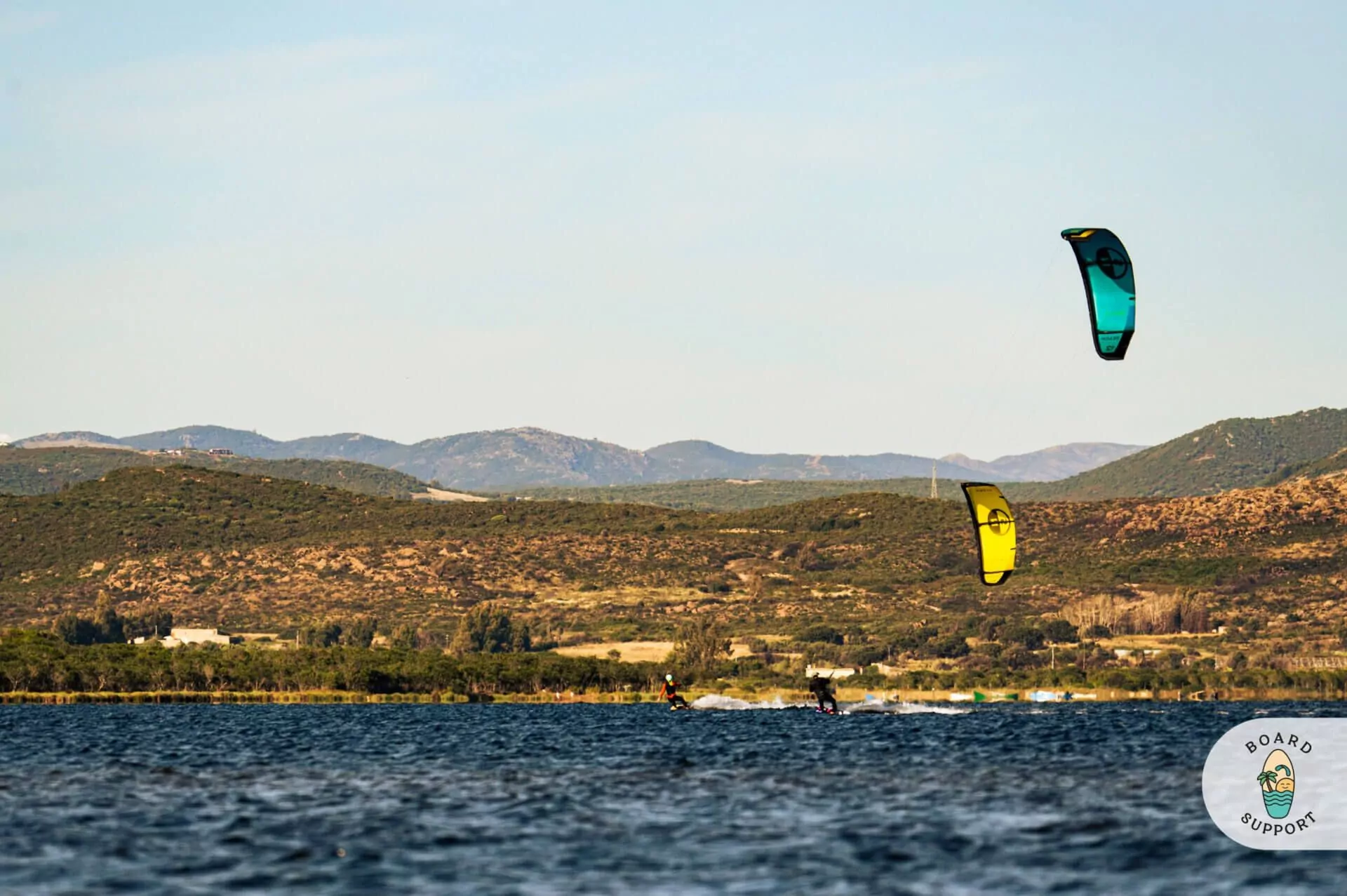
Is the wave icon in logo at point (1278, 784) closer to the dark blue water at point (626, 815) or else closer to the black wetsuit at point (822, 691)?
the dark blue water at point (626, 815)

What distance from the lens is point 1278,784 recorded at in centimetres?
5700

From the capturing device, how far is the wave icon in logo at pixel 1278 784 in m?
51.5

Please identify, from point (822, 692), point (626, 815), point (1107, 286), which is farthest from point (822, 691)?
point (626, 815)

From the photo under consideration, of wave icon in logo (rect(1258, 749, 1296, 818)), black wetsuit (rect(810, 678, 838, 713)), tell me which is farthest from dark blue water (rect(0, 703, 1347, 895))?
black wetsuit (rect(810, 678, 838, 713))

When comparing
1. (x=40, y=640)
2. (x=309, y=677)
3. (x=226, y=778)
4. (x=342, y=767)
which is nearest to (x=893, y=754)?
(x=342, y=767)

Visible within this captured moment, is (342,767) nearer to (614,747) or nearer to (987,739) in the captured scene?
(614,747)

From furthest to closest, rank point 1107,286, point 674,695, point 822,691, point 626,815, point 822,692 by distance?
point 674,695, point 822,692, point 822,691, point 1107,286, point 626,815

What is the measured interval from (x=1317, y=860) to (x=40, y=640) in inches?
6375

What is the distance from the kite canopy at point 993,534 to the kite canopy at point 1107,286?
10865 mm

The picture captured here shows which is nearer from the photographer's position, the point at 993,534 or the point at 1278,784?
the point at 1278,784

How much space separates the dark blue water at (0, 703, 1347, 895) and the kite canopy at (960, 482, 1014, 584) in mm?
7919

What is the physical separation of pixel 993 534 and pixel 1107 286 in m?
13.3

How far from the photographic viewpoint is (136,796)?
59.0 m

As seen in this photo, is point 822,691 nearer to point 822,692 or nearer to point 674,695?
point 822,692
